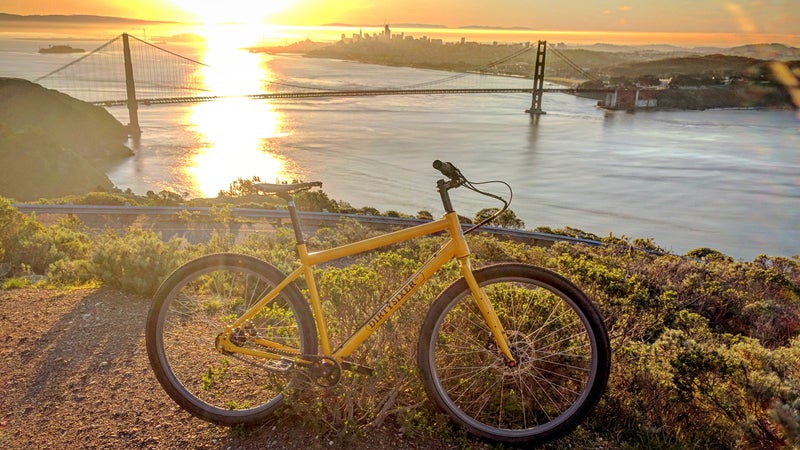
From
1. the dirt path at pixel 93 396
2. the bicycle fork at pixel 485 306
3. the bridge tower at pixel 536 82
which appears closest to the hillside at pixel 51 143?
the dirt path at pixel 93 396

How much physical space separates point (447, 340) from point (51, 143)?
50.5 m

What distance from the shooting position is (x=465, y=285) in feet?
9.18

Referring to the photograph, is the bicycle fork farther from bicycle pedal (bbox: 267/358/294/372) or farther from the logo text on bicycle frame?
bicycle pedal (bbox: 267/358/294/372)

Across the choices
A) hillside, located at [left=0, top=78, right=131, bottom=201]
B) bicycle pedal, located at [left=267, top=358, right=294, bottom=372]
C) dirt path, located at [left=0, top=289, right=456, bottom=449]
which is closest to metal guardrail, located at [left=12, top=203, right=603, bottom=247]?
dirt path, located at [left=0, top=289, right=456, bottom=449]

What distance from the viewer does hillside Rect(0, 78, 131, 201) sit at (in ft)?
130

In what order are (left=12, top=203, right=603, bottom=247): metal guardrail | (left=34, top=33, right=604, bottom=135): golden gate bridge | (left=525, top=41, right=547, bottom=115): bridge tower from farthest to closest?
1. (left=525, top=41, right=547, bottom=115): bridge tower
2. (left=34, top=33, right=604, bottom=135): golden gate bridge
3. (left=12, top=203, right=603, bottom=247): metal guardrail

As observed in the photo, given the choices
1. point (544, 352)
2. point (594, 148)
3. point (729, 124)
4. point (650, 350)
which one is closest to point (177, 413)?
point (544, 352)

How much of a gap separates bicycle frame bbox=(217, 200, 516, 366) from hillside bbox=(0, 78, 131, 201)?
40776 millimetres

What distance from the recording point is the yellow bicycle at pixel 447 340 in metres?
2.81

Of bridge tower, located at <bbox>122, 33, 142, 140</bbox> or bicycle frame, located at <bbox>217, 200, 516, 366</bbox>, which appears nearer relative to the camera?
bicycle frame, located at <bbox>217, 200, 516, 366</bbox>

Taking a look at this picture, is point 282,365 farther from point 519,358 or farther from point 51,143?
point 51,143

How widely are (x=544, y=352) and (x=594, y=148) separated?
258ft

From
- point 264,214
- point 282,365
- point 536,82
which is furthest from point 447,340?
point 536,82

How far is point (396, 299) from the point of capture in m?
2.89
